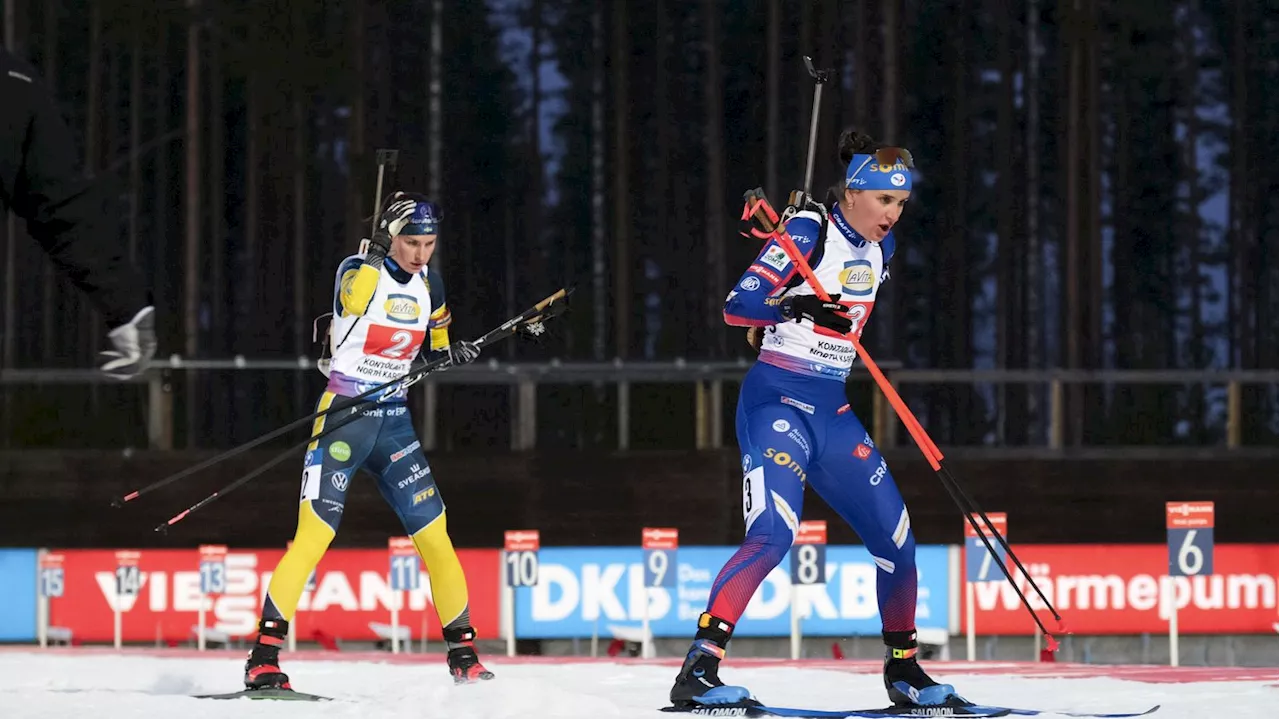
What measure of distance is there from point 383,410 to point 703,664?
2.03 metres

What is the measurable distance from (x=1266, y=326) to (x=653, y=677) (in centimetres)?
1869

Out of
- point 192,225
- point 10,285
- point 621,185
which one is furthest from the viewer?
point 10,285

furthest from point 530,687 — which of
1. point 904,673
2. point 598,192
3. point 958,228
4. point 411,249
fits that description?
point 958,228

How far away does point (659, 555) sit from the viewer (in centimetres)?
1109

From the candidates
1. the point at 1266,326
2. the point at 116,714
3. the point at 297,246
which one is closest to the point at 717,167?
the point at 297,246

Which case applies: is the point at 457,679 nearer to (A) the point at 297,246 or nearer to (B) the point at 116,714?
(B) the point at 116,714

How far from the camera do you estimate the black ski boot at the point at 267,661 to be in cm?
670

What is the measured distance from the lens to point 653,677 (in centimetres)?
738

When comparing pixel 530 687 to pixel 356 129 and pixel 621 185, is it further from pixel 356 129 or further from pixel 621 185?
pixel 621 185

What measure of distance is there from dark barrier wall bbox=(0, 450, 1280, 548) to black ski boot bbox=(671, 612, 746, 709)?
688 cm

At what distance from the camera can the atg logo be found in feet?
19.7

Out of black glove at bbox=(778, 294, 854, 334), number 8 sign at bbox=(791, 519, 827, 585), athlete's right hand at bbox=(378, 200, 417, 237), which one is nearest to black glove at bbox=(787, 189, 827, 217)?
black glove at bbox=(778, 294, 854, 334)

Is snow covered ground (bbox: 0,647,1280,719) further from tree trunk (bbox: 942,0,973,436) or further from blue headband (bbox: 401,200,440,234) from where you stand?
tree trunk (bbox: 942,0,973,436)

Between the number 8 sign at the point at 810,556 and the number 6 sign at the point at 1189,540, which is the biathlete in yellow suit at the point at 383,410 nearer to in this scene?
the number 8 sign at the point at 810,556
